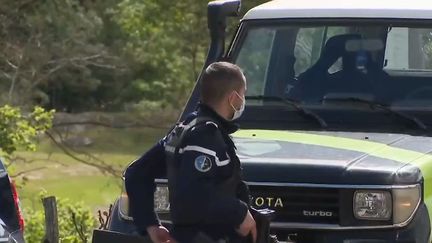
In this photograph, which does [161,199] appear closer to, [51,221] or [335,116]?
[335,116]

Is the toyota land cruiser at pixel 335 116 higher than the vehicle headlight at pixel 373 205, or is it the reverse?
the toyota land cruiser at pixel 335 116

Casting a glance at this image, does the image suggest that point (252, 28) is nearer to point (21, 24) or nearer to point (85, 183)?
point (21, 24)

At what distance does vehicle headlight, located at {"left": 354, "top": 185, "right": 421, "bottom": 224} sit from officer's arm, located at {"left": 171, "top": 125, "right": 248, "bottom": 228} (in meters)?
1.05

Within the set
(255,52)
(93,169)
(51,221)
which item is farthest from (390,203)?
(93,169)

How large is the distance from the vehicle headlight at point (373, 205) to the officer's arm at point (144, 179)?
105cm

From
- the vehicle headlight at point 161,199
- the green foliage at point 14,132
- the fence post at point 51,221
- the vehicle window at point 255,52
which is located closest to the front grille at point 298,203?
the vehicle headlight at point 161,199

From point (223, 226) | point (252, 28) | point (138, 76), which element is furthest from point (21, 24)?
point (138, 76)

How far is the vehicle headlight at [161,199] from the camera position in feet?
19.1

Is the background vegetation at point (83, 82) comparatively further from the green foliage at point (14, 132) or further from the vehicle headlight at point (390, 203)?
the vehicle headlight at point (390, 203)

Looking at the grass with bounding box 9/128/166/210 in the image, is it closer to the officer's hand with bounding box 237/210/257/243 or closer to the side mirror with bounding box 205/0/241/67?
the side mirror with bounding box 205/0/241/67

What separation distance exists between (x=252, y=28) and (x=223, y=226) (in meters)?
2.52

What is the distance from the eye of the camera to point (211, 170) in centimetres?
465

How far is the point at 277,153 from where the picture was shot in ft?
19.4

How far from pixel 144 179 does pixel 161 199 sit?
71 cm
